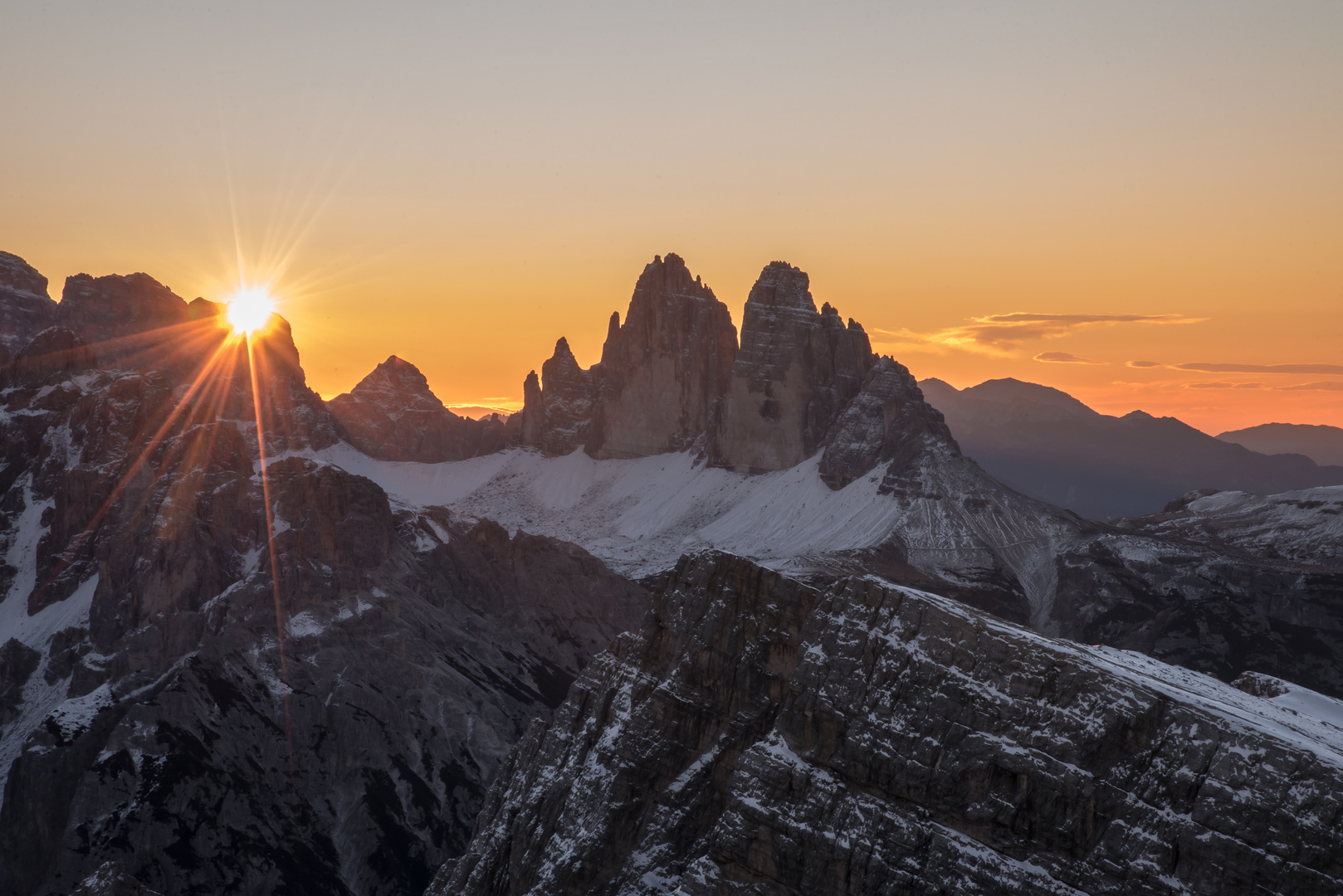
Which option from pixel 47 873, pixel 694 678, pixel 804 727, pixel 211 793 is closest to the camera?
pixel 804 727

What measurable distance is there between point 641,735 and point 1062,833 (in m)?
29.5

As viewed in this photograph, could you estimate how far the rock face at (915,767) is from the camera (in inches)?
2346

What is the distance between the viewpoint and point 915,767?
65812 mm

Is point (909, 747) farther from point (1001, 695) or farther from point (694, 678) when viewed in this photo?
point (694, 678)

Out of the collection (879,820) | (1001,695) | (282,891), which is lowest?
(282,891)

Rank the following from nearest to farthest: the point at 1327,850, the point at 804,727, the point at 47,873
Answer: the point at 1327,850, the point at 804,727, the point at 47,873

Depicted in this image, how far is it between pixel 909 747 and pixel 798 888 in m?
9.67

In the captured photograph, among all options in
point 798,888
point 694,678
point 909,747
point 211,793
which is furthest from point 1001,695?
point 211,793

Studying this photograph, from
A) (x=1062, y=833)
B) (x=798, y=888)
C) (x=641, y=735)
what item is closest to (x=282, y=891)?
(x=641, y=735)

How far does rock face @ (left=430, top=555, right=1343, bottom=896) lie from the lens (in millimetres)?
59594

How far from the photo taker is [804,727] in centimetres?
7050

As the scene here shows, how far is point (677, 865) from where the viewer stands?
76188 mm

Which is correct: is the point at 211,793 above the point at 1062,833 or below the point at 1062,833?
below

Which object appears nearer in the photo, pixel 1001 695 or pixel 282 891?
pixel 1001 695
